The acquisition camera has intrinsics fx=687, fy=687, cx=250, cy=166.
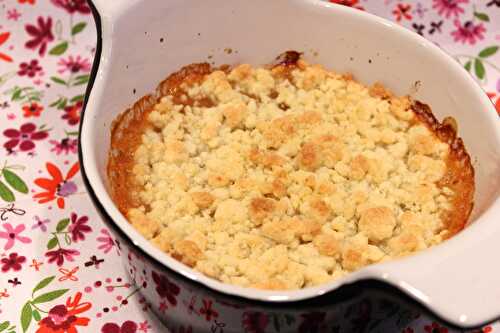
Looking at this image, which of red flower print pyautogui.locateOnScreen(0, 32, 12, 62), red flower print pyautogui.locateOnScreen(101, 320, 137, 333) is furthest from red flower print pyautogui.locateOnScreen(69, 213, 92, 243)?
red flower print pyautogui.locateOnScreen(0, 32, 12, 62)

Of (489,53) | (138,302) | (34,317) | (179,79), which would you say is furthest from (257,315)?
(489,53)

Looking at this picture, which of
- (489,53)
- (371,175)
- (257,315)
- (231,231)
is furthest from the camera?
(489,53)

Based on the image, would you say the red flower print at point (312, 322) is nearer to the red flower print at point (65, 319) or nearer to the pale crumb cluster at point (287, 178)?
the pale crumb cluster at point (287, 178)

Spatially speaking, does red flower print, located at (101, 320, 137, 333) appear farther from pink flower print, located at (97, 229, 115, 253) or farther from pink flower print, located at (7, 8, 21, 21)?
pink flower print, located at (7, 8, 21, 21)

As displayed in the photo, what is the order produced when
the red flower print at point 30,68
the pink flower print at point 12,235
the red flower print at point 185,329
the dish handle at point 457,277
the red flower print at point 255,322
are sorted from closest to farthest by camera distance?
the dish handle at point 457,277 < the red flower print at point 255,322 < the red flower print at point 185,329 < the pink flower print at point 12,235 < the red flower print at point 30,68

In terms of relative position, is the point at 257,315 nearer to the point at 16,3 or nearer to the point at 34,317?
the point at 34,317

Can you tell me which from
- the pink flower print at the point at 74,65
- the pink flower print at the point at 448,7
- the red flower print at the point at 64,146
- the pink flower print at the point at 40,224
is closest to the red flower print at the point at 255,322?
the pink flower print at the point at 40,224
